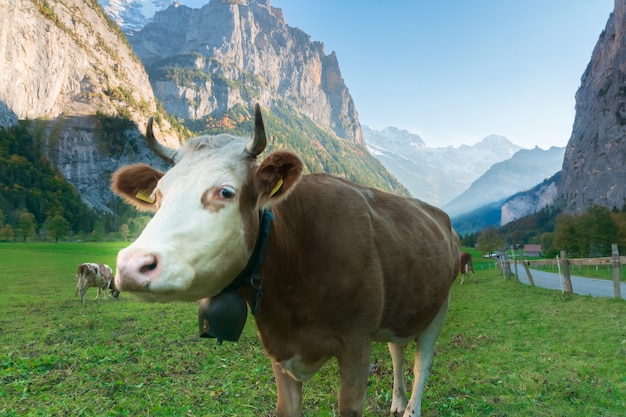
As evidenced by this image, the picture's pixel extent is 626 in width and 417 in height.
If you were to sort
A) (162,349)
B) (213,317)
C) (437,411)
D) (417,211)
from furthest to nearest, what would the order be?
(162,349) → (437,411) → (417,211) → (213,317)

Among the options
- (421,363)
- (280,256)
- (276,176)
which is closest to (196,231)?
(276,176)

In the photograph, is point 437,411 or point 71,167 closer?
point 437,411

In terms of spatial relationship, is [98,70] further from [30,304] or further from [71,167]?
[30,304]

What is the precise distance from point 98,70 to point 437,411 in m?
134

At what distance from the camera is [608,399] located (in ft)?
15.8

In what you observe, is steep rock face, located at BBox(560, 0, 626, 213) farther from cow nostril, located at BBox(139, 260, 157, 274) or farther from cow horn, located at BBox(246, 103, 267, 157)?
cow nostril, located at BBox(139, 260, 157, 274)

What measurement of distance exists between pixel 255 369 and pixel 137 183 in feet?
15.5

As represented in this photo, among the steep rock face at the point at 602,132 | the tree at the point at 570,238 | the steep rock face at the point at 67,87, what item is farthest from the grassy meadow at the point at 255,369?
the steep rock face at the point at 602,132

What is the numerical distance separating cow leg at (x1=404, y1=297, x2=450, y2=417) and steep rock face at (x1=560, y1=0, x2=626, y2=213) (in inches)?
4481

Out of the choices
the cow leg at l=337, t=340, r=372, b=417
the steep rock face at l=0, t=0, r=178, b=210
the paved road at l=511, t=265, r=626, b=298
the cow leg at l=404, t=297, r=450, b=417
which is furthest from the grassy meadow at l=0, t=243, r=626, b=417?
the steep rock face at l=0, t=0, r=178, b=210

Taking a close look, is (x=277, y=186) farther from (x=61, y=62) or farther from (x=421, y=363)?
(x=61, y=62)

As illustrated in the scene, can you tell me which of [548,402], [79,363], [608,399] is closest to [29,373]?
[79,363]

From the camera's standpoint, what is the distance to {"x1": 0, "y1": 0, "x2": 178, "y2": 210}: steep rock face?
83.4 meters

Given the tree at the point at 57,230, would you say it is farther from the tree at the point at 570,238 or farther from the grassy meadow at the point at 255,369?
the tree at the point at 570,238
